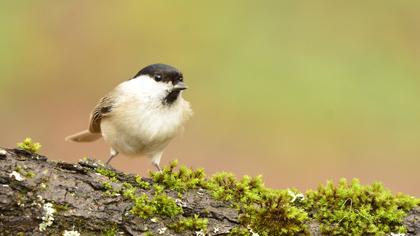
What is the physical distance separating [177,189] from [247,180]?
35cm

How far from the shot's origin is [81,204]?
2834 mm

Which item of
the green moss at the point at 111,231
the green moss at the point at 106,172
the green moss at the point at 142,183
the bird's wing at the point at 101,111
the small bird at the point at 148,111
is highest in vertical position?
the bird's wing at the point at 101,111

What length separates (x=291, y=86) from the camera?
995 centimetres

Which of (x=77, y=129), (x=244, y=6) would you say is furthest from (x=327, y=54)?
(x=77, y=129)

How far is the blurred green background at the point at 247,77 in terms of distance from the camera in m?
8.34

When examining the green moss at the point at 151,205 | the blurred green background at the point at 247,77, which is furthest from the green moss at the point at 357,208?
the blurred green background at the point at 247,77

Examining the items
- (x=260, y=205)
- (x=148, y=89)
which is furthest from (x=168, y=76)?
(x=260, y=205)

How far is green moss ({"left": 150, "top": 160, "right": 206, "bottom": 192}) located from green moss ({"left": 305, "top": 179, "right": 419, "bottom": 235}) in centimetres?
54

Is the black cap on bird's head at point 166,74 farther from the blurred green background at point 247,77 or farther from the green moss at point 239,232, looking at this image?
the blurred green background at point 247,77

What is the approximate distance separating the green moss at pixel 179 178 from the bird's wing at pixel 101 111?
1693 millimetres

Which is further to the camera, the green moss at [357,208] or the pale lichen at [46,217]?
the green moss at [357,208]

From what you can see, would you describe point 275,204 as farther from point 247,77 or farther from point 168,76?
point 247,77

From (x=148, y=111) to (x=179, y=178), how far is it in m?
1.42

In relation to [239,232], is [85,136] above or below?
above
